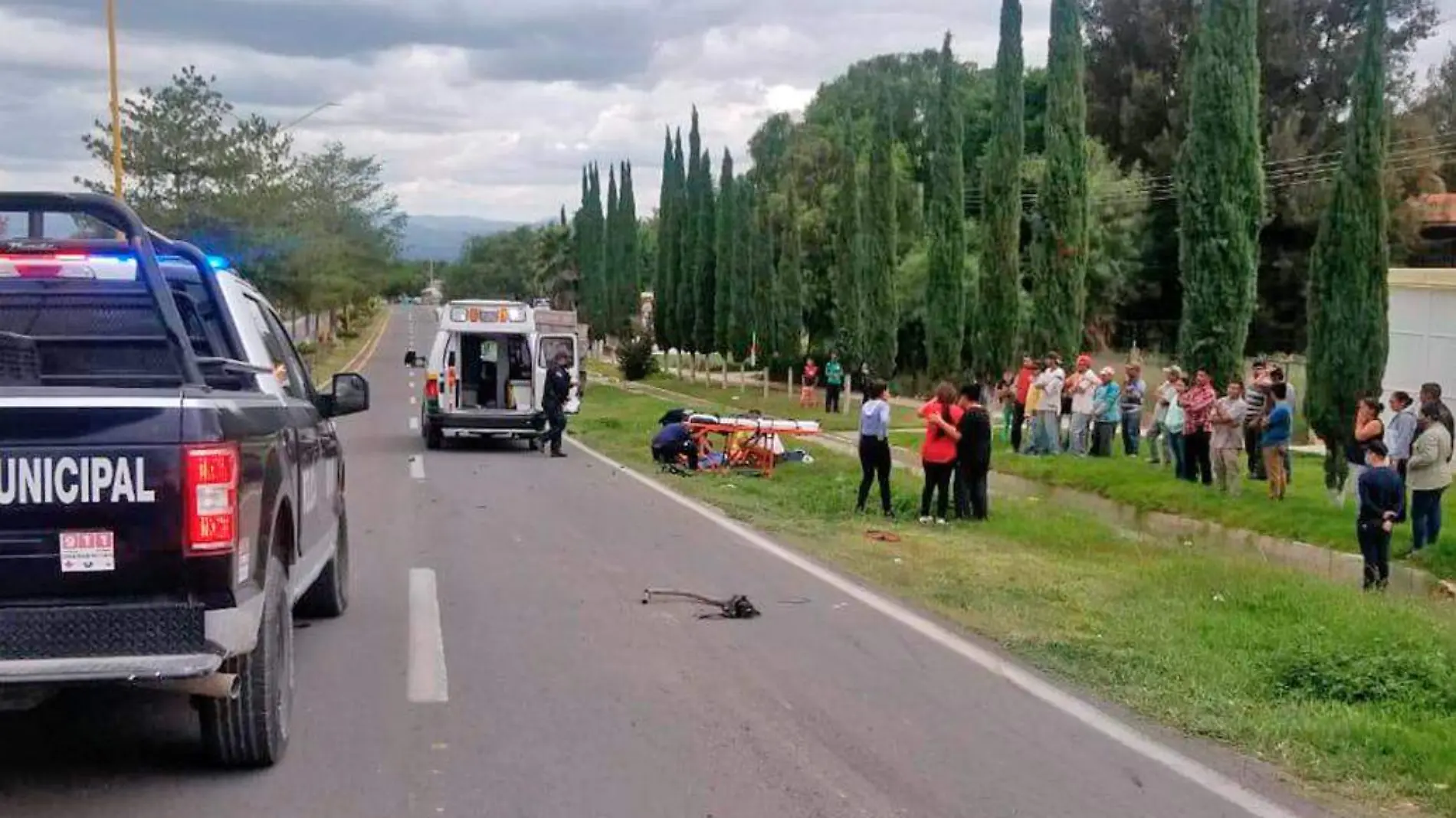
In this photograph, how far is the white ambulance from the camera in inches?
1019

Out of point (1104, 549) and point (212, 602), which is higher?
point (212, 602)

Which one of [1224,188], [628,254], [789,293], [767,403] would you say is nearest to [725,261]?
[789,293]

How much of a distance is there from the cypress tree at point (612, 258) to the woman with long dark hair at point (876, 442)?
2226 inches

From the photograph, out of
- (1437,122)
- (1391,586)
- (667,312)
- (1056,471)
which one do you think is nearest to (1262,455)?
(1056,471)

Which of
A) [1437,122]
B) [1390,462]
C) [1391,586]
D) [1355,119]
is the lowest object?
[1391,586]

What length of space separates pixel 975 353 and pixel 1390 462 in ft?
55.4

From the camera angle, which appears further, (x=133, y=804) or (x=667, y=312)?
(x=667, y=312)

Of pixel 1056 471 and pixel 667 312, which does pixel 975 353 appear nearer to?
pixel 1056 471

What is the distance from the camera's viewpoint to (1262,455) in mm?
19828

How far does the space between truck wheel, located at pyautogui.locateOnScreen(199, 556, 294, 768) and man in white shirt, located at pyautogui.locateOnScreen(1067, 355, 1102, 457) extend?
19.0 meters

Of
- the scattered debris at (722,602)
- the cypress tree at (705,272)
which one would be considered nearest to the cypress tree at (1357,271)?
the scattered debris at (722,602)

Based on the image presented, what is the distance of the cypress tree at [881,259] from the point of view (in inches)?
1602

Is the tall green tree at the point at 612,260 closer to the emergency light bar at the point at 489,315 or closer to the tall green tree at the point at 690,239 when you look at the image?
the tall green tree at the point at 690,239

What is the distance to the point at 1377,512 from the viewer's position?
13.4 meters
